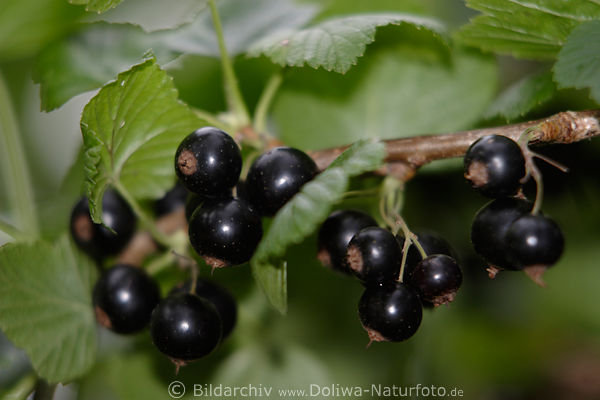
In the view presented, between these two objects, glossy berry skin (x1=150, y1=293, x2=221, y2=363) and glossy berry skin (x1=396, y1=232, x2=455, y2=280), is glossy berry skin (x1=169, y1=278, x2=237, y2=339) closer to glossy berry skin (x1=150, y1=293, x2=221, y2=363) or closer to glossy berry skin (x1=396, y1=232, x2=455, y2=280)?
glossy berry skin (x1=150, y1=293, x2=221, y2=363)

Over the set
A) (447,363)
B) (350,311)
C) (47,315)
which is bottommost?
(447,363)

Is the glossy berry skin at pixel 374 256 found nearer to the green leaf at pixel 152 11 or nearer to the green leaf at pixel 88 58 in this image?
the green leaf at pixel 88 58

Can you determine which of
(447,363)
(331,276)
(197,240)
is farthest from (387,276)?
(447,363)

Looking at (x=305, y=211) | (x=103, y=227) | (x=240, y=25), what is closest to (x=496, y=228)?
(x=305, y=211)

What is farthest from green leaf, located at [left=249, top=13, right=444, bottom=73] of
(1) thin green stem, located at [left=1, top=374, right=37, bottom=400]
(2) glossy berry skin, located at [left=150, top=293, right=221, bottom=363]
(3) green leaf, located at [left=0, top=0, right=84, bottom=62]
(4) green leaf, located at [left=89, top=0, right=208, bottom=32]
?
(4) green leaf, located at [left=89, top=0, right=208, bottom=32]

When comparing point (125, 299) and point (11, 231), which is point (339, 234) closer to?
point (125, 299)

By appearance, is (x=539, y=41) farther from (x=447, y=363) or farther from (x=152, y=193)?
(x=447, y=363)
